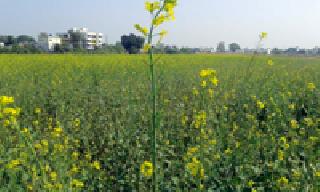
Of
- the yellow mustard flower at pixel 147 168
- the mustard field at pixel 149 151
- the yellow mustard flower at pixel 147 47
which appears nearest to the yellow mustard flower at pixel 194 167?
the mustard field at pixel 149 151

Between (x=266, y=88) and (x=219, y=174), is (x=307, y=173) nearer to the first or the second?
(x=219, y=174)

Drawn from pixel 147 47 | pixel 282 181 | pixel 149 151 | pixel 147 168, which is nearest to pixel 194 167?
pixel 147 168

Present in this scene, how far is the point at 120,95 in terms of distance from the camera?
5418mm

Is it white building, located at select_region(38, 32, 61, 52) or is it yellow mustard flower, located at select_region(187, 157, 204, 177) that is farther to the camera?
white building, located at select_region(38, 32, 61, 52)

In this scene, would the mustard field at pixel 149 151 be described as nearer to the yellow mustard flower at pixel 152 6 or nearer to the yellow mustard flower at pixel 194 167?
the yellow mustard flower at pixel 194 167

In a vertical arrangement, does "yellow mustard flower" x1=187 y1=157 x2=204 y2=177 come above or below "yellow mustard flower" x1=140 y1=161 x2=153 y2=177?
below

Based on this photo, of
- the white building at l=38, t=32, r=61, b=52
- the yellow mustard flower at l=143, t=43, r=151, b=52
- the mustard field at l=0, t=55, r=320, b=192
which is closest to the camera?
the yellow mustard flower at l=143, t=43, r=151, b=52

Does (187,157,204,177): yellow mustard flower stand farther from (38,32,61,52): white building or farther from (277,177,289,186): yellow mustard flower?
(38,32,61,52): white building

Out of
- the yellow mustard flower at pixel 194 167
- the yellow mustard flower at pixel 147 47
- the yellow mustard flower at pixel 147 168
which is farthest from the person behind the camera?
the yellow mustard flower at pixel 194 167

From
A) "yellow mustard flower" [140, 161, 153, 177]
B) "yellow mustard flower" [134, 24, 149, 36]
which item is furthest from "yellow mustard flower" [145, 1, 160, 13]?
"yellow mustard flower" [140, 161, 153, 177]

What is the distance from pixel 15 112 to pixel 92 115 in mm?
2663

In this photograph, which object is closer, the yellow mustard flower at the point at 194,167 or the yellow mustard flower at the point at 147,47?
the yellow mustard flower at the point at 147,47

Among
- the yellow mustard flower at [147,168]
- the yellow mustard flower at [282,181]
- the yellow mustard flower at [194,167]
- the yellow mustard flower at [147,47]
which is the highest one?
the yellow mustard flower at [147,47]

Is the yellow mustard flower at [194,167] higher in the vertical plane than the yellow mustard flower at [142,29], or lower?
lower
